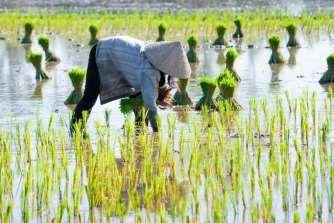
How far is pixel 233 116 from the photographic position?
392 inches

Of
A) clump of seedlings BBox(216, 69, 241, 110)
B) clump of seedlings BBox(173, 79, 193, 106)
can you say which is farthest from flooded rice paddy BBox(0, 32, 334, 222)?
clump of seedlings BBox(173, 79, 193, 106)

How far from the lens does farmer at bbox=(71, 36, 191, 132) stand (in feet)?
26.0

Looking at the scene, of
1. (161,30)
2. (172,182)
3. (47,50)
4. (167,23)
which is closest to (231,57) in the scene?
(47,50)

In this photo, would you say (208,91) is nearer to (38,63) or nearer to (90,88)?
(90,88)

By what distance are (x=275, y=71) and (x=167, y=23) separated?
24.3 ft

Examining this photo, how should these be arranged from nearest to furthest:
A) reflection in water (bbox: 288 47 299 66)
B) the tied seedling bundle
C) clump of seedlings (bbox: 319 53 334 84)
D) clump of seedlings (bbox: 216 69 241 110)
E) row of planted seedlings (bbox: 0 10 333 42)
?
the tied seedling bundle, clump of seedlings (bbox: 216 69 241 110), clump of seedlings (bbox: 319 53 334 84), reflection in water (bbox: 288 47 299 66), row of planted seedlings (bbox: 0 10 333 42)

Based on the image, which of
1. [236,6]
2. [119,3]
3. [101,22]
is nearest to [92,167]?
[101,22]

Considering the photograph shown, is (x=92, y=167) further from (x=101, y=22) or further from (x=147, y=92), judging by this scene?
(x=101, y=22)

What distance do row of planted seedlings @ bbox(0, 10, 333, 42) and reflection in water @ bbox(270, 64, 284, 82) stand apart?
16.7 ft

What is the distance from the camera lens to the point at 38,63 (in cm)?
1417

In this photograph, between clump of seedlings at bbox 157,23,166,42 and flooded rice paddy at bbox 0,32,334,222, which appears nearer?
flooded rice paddy at bbox 0,32,334,222

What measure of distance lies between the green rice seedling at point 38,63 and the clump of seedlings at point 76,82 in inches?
92.4

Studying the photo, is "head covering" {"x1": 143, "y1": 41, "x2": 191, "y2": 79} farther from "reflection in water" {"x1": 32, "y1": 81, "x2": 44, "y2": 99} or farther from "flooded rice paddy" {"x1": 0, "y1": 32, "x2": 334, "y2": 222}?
"reflection in water" {"x1": 32, "y1": 81, "x2": 44, "y2": 99}

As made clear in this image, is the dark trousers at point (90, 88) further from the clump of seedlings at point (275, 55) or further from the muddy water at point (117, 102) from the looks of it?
Answer: the clump of seedlings at point (275, 55)
